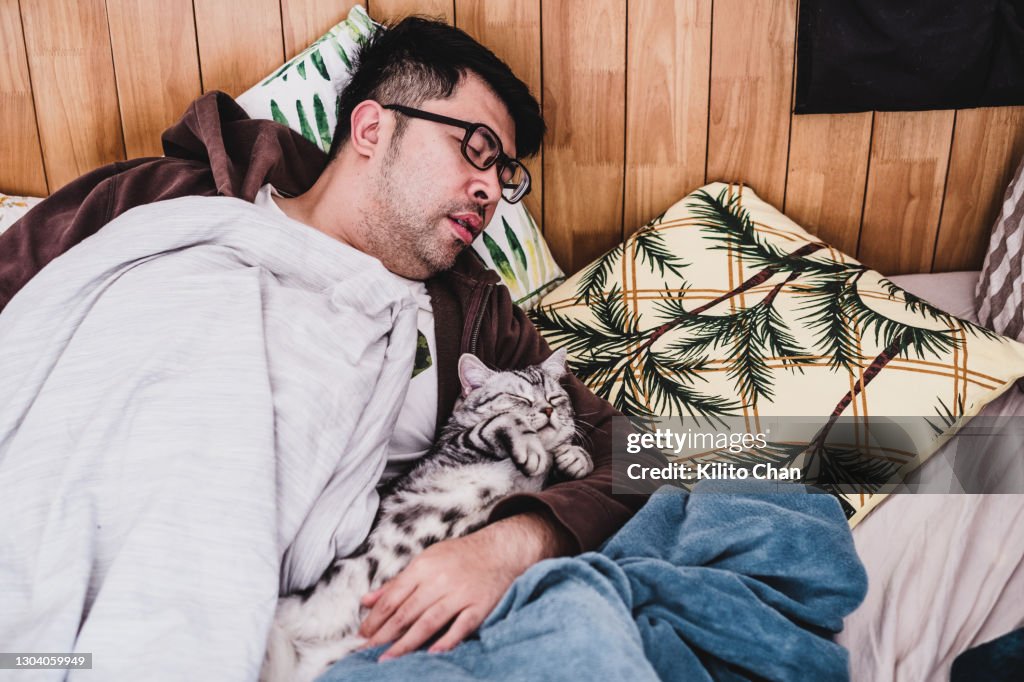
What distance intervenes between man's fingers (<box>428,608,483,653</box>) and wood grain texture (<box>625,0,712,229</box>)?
115 cm

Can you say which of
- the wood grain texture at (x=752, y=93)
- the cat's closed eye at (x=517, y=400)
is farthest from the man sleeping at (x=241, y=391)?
the wood grain texture at (x=752, y=93)

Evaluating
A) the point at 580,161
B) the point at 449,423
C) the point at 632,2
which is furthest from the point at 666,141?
the point at 449,423

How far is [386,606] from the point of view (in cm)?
82

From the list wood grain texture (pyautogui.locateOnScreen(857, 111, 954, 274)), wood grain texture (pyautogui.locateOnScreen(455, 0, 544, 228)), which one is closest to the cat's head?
wood grain texture (pyautogui.locateOnScreen(455, 0, 544, 228))

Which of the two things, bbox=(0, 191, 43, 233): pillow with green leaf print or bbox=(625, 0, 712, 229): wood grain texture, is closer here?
bbox=(0, 191, 43, 233): pillow with green leaf print

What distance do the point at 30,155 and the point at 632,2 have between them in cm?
146

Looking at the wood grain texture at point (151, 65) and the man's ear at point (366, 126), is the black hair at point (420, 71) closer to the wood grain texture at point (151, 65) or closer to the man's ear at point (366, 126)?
the man's ear at point (366, 126)

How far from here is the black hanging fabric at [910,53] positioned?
1.45 meters

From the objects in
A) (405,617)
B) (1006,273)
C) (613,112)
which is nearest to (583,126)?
(613,112)

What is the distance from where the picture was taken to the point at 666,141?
1.65m

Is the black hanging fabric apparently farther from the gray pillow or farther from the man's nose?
the man's nose

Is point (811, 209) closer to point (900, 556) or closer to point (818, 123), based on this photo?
point (818, 123)

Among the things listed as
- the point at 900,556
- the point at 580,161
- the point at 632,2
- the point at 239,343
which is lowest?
the point at 900,556

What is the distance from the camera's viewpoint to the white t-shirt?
1123 mm
